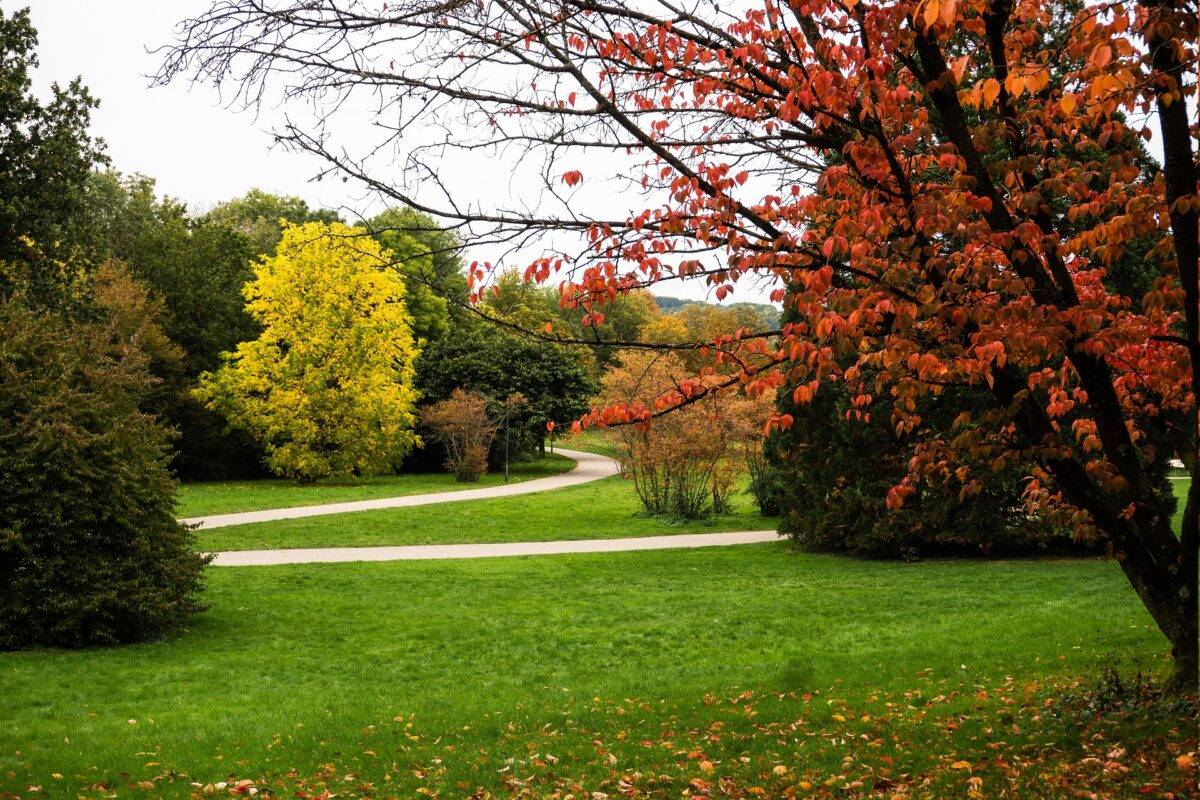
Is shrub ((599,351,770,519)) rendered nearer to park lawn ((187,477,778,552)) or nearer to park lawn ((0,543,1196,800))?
park lawn ((187,477,778,552))

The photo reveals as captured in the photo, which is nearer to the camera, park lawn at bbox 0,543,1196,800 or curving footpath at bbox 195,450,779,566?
park lawn at bbox 0,543,1196,800

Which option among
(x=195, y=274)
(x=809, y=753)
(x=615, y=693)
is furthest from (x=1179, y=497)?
(x=195, y=274)

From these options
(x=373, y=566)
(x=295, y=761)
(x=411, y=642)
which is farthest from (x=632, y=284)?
(x=373, y=566)

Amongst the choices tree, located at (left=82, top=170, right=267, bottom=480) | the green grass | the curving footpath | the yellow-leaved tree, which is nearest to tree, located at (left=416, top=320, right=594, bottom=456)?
the yellow-leaved tree

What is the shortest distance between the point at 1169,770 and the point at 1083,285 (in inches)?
120

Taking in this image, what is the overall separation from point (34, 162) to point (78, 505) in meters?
13.4

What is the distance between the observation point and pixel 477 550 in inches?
686

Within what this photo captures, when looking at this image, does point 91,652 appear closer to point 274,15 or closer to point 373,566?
point 373,566

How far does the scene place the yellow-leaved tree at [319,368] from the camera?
31.7m

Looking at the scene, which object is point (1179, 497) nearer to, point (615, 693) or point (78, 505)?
point (615, 693)

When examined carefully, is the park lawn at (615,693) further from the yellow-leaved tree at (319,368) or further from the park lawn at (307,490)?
the yellow-leaved tree at (319,368)

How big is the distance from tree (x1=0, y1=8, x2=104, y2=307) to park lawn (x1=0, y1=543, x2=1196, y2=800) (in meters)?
10.5

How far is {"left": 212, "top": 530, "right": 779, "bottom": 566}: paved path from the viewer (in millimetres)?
16094

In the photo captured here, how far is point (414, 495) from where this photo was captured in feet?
90.1
